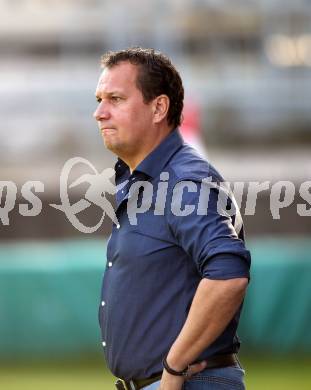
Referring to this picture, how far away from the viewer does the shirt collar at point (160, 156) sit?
12.0 ft

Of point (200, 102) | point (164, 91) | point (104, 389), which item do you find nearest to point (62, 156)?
point (200, 102)

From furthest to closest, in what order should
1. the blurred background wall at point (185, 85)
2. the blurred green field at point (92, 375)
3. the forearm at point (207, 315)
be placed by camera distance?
1. the blurred background wall at point (185, 85)
2. the blurred green field at point (92, 375)
3. the forearm at point (207, 315)

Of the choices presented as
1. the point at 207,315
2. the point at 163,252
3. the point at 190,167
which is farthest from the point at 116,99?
the point at 207,315

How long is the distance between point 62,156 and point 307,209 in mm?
6924

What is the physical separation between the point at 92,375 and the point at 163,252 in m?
6.59

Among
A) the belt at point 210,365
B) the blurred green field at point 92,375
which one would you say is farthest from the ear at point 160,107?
the blurred green field at point 92,375

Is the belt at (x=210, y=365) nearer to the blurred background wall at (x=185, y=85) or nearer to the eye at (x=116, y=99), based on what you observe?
the eye at (x=116, y=99)

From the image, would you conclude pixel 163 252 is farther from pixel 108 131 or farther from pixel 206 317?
pixel 108 131

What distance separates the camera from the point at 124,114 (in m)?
3.68

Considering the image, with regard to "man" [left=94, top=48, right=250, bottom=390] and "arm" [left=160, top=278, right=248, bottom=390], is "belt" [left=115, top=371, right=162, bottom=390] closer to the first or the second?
"man" [left=94, top=48, right=250, bottom=390]

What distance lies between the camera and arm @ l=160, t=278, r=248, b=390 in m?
3.29

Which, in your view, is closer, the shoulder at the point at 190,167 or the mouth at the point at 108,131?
the shoulder at the point at 190,167

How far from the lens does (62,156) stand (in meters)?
19.5

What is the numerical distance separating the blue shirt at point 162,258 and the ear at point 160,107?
9cm
